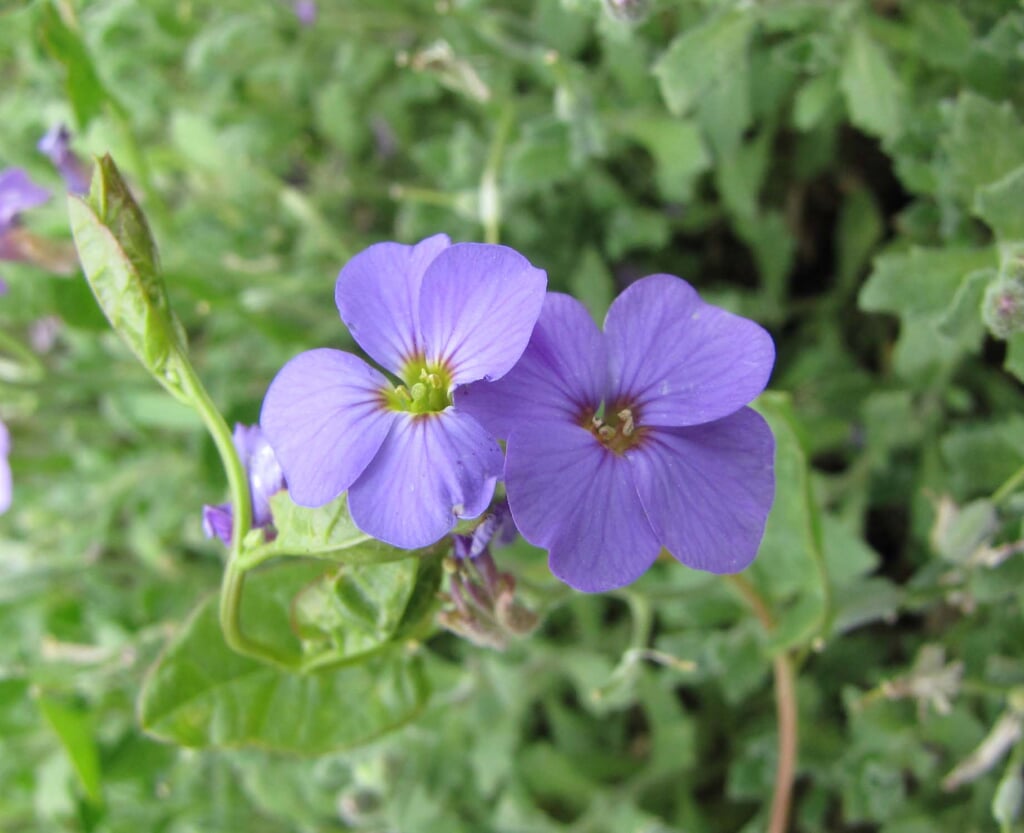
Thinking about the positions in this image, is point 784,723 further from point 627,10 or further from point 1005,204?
point 627,10

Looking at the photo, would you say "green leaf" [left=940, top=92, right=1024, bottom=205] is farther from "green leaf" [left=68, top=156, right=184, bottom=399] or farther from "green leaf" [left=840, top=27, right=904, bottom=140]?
"green leaf" [left=68, top=156, right=184, bottom=399]

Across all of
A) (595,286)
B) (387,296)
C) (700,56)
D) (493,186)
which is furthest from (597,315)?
(387,296)

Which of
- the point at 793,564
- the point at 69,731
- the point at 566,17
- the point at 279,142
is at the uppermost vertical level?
the point at 566,17

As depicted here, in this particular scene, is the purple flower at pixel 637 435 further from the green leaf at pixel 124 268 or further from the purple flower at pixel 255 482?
→ the green leaf at pixel 124 268

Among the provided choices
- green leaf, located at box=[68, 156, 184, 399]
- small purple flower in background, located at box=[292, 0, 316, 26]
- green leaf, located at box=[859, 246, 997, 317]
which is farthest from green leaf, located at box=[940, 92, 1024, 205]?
small purple flower in background, located at box=[292, 0, 316, 26]

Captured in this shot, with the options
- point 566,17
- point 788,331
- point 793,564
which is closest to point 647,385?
point 793,564

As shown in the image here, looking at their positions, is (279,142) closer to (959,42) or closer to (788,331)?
(788,331)
